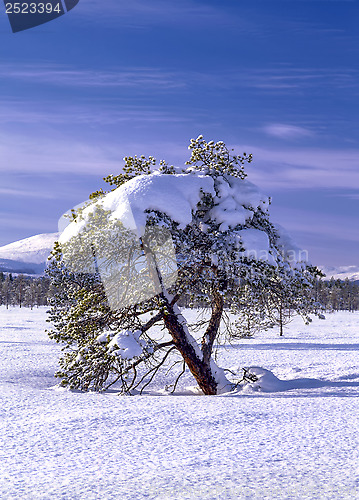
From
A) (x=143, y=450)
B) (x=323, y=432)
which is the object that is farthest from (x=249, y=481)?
(x=323, y=432)

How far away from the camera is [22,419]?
712 cm

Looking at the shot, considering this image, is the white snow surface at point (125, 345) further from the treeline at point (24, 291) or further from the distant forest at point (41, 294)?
the treeline at point (24, 291)

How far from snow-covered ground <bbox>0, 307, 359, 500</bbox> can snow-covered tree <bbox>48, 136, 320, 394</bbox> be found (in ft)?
6.41

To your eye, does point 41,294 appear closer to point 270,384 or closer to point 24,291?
point 24,291

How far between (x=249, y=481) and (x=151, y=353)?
613 centimetres

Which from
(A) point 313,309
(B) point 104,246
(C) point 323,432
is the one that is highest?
(B) point 104,246

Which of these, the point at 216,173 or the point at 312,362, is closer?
the point at 216,173

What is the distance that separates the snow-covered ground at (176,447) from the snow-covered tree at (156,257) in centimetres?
195

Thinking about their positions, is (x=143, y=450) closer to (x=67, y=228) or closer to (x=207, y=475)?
(x=207, y=475)

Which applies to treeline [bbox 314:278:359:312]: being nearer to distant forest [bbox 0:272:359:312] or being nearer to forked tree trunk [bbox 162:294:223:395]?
distant forest [bbox 0:272:359:312]

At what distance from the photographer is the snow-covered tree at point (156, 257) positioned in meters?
10.5

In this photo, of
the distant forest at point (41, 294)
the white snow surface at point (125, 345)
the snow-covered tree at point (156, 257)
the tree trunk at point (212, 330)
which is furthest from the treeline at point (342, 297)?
the white snow surface at point (125, 345)

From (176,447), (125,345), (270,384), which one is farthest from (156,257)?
(176,447)

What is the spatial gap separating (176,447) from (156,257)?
18.9 feet
